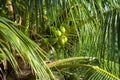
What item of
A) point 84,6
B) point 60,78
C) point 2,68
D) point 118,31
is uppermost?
point 84,6

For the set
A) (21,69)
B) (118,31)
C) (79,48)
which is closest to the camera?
(118,31)

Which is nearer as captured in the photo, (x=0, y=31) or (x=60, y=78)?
(x=0, y=31)

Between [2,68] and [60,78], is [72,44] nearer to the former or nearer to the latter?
[60,78]

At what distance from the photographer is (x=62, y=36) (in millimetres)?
4293

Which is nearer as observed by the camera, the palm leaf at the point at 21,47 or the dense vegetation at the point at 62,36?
the palm leaf at the point at 21,47

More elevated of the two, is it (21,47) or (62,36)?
(21,47)

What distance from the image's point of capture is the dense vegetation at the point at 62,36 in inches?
130

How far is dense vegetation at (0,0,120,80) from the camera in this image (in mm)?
3300

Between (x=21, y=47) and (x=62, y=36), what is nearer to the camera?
(x=21, y=47)

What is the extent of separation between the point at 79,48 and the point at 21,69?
98 centimetres

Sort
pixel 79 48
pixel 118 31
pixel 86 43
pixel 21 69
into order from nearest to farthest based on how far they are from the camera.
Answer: pixel 118 31 → pixel 21 69 → pixel 86 43 → pixel 79 48

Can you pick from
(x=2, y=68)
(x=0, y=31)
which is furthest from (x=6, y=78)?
(x=0, y=31)

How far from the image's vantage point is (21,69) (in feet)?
13.6

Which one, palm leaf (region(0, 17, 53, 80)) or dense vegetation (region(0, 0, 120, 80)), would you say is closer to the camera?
palm leaf (region(0, 17, 53, 80))
